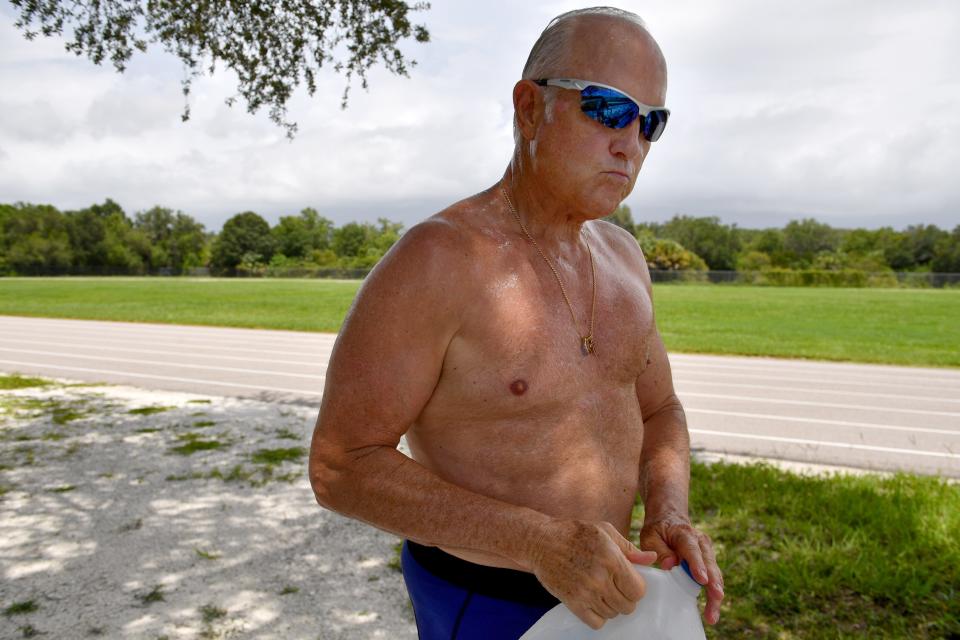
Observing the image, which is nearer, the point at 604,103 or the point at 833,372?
the point at 604,103

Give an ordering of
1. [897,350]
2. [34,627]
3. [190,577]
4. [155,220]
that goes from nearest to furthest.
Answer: [34,627] → [190,577] → [897,350] → [155,220]

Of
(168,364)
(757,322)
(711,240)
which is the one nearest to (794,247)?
(711,240)

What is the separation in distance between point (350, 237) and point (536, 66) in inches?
4020

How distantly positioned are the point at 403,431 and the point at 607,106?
27.3 inches

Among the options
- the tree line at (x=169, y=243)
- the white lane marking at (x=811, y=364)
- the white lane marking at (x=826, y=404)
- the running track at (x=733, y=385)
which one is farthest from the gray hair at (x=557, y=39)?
the tree line at (x=169, y=243)

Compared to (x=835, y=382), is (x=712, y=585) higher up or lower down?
higher up

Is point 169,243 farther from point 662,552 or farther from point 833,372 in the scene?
point 662,552

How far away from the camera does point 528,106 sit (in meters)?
1.53

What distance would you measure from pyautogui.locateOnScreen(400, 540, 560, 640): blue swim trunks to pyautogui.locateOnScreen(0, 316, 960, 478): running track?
6201 millimetres

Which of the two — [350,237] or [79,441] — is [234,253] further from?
[79,441]

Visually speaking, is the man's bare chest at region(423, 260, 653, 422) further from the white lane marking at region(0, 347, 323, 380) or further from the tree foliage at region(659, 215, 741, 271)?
the tree foliage at region(659, 215, 741, 271)

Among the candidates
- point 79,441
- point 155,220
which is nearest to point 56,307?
point 79,441

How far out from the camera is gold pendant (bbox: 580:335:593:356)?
157cm

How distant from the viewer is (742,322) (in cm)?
2309
